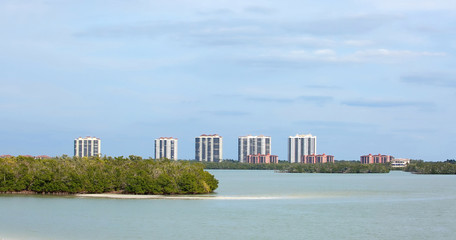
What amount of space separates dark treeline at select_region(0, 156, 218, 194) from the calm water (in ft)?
8.27

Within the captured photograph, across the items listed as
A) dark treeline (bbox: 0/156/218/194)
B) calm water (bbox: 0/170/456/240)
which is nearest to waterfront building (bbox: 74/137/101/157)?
dark treeline (bbox: 0/156/218/194)

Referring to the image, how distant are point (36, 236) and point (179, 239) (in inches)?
268

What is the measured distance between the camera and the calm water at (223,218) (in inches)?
1251

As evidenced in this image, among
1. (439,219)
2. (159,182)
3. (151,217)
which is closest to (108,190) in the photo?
(159,182)

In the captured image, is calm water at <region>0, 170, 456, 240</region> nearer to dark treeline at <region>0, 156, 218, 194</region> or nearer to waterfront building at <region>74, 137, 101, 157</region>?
dark treeline at <region>0, 156, 218, 194</region>

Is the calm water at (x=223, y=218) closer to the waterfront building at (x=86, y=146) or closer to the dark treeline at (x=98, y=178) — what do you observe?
the dark treeline at (x=98, y=178)

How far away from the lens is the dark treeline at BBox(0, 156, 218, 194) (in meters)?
53.5

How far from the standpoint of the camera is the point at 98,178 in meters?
54.3

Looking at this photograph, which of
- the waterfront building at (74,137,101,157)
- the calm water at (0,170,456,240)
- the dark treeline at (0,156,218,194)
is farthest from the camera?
the waterfront building at (74,137,101,157)

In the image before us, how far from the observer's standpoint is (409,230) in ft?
111

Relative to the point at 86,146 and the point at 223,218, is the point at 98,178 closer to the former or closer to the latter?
the point at 223,218

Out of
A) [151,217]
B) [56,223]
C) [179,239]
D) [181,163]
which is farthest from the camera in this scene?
[181,163]

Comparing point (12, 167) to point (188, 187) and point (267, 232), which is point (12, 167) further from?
point (267, 232)

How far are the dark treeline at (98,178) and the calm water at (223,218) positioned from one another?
252 centimetres
